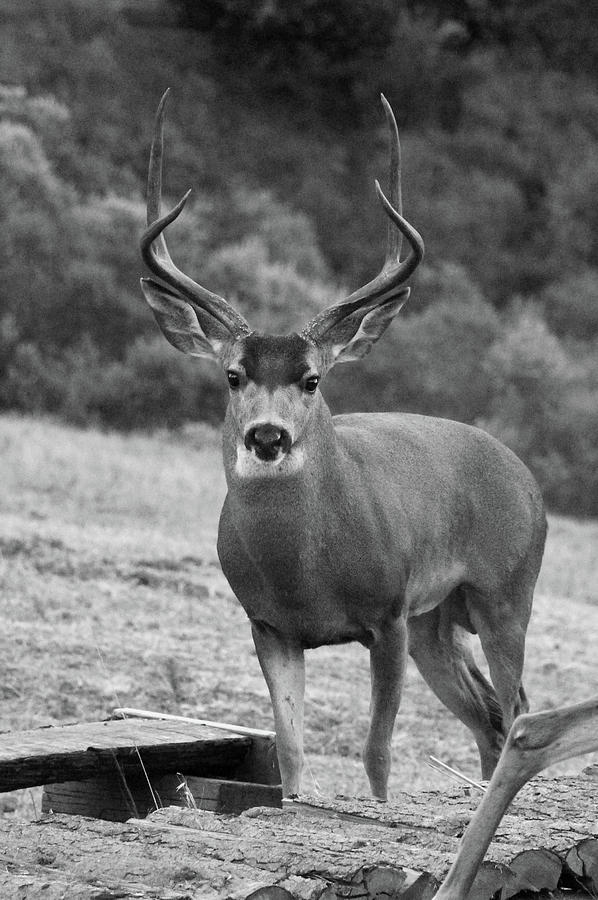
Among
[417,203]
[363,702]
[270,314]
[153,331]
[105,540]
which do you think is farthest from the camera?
[417,203]

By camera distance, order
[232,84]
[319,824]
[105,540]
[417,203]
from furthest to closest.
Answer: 1. [232,84]
2. [417,203]
3. [105,540]
4. [319,824]

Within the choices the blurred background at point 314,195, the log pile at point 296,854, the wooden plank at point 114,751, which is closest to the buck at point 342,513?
the wooden plank at point 114,751

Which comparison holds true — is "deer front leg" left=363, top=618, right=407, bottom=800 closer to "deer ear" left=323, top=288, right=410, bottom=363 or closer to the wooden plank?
the wooden plank

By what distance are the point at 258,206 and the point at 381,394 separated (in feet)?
21.7

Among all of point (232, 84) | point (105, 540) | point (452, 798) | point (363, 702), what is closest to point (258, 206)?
point (232, 84)

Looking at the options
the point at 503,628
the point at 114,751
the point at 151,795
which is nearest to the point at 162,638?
the point at 503,628

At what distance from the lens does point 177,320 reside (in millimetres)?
6480

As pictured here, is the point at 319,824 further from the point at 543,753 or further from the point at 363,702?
the point at 363,702

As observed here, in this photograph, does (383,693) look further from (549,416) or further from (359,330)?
(549,416)

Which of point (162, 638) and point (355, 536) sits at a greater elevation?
point (355, 536)

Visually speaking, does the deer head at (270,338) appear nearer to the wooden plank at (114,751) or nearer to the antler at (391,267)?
the antler at (391,267)

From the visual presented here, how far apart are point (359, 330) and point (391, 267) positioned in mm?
337

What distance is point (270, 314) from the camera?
95.0 ft

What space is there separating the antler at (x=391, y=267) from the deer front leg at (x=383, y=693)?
3.94ft
